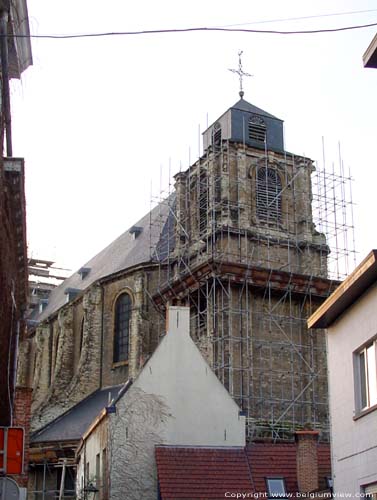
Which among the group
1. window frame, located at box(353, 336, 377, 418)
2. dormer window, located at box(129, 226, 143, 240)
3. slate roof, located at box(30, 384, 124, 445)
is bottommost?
window frame, located at box(353, 336, 377, 418)

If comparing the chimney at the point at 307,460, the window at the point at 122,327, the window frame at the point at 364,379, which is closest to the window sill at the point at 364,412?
the window frame at the point at 364,379

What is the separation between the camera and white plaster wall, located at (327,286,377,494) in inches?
542

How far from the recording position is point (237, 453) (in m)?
21.8

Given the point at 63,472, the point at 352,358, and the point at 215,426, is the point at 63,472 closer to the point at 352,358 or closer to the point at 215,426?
the point at 215,426

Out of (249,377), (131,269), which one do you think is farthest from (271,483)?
(131,269)

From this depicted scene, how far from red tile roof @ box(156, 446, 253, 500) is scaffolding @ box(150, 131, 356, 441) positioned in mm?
6480

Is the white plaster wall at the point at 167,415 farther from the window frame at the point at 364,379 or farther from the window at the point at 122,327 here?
the window at the point at 122,327

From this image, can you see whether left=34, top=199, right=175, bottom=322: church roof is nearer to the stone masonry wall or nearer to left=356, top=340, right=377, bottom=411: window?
the stone masonry wall

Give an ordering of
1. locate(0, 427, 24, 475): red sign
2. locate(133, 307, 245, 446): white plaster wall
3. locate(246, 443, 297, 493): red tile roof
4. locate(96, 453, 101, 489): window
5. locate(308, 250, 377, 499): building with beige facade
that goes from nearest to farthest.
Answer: locate(0, 427, 24, 475): red sign
locate(308, 250, 377, 499): building with beige facade
locate(246, 443, 297, 493): red tile roof
locate(133, 307, 245, 446): white plaster wall
locate(96, 453, 101, 489): window

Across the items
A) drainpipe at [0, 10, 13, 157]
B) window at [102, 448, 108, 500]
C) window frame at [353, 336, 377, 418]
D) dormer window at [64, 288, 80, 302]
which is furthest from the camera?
dormer window at [64, 288, 80, 302]

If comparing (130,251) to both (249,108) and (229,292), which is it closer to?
(249,108)

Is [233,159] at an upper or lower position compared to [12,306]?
upper

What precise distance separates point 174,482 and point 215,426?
230 centimetres

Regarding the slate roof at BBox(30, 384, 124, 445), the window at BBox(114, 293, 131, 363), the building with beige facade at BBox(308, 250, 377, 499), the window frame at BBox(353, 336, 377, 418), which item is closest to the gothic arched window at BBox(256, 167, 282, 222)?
the window at BBox(114, 293, 131, 363)
